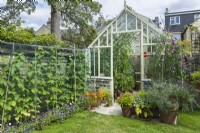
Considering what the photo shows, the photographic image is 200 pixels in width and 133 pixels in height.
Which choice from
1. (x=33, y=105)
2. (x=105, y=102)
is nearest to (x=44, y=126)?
(x=33, y=105)

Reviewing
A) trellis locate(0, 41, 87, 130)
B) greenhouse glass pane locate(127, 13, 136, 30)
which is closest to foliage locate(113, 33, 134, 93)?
greenhouse glass pane locate(127, 13, 136, 30)

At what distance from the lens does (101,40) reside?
7738 millimetres

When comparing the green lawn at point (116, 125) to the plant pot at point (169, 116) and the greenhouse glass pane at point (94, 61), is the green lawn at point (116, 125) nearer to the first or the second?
the plant pot at point (169, 116)

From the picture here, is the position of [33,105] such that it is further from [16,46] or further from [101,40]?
[101,40]

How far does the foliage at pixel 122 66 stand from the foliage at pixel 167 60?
48.8 inches

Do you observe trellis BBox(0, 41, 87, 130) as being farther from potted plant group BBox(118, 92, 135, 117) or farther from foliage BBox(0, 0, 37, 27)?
foliage BBox(0, 0, 37, 27)

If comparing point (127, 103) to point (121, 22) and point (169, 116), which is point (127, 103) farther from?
point (121, 22)

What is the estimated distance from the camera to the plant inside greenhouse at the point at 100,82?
457 cm

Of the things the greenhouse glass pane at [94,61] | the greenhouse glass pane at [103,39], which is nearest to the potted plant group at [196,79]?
the greenhouse glass pane at [103,39]

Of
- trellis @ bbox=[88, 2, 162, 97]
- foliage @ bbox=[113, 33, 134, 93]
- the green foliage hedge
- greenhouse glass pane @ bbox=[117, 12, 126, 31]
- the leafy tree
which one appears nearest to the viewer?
the green foliage hedge

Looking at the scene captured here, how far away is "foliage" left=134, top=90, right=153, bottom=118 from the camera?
5.45 meters

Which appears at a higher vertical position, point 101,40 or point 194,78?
point 101,40

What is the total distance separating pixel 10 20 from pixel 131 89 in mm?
9766

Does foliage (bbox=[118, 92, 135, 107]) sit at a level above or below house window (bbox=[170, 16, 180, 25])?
below
